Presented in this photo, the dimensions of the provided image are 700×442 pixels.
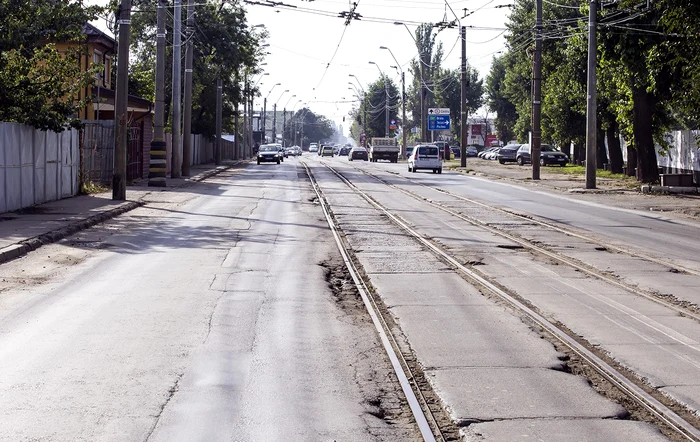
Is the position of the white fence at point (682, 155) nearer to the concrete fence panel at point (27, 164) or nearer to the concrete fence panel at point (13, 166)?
the concrete fence panel at point (27, 164)

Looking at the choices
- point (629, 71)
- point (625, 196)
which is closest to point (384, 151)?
point (629, 71)

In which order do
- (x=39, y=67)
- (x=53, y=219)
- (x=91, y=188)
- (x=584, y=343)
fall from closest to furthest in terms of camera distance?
(x=584, y=343) < (x=53, y=219) < (x=39, y=67) < (x=91, y=188)

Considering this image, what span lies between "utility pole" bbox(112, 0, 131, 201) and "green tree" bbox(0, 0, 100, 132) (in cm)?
83

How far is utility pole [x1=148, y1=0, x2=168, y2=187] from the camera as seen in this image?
34.8m

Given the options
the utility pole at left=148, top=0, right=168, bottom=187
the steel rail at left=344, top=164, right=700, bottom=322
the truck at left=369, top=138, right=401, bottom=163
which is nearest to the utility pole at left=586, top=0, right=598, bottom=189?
the steel rail at left=344, top=164, right=700, bottom=322

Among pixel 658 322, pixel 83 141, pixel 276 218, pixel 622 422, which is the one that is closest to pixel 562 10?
pixel 83 141

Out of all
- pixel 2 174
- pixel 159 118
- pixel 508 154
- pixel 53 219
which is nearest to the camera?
pixel 53 219

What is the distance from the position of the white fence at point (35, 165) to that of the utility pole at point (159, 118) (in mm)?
6581

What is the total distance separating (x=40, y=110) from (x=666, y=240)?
15278mm

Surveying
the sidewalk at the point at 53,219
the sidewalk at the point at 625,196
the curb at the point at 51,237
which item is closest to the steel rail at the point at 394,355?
the curb at the point at 51,237

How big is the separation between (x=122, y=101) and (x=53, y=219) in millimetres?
7386

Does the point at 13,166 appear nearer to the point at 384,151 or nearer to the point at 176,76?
the point at 176,76

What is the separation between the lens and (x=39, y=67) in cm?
2641

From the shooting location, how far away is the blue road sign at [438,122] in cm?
9575
